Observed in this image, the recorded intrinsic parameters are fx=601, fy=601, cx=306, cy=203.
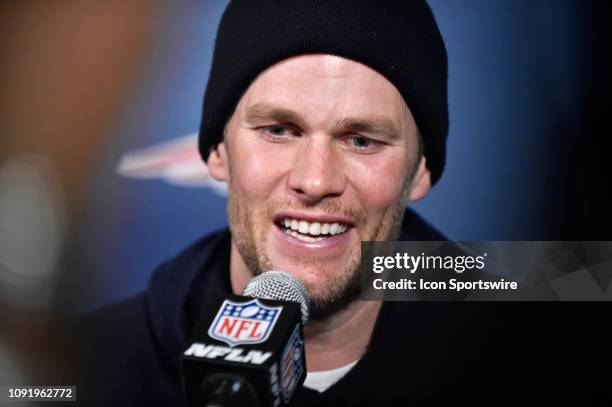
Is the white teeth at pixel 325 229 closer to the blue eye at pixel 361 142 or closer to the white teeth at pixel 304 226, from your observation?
the white teeth at pixel 304 226

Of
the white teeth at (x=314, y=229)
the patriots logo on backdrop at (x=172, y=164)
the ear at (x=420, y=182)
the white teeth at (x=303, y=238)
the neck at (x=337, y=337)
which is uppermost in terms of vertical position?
the patriots logo on backdrop at (x=172, y=164)

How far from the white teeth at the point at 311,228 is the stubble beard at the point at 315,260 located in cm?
3

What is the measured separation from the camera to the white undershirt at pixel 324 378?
4.66 feet

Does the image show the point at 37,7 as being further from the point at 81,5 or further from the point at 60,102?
the point at 60,102

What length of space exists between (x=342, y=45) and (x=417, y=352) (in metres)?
0.74

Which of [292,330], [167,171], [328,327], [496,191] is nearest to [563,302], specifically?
[496,191]

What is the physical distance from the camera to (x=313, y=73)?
124 centimetres

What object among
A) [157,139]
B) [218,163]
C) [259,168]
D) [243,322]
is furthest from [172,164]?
[243,322]

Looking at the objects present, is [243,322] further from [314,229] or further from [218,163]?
[218,163]

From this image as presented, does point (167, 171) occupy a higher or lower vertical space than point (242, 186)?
higher

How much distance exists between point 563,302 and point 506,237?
224 mm

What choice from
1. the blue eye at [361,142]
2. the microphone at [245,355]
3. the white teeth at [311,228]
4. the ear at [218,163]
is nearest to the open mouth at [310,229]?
the white teeth at [311,228]

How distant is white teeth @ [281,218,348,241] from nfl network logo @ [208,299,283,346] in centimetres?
48

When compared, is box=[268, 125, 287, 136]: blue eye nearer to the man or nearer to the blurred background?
the man
